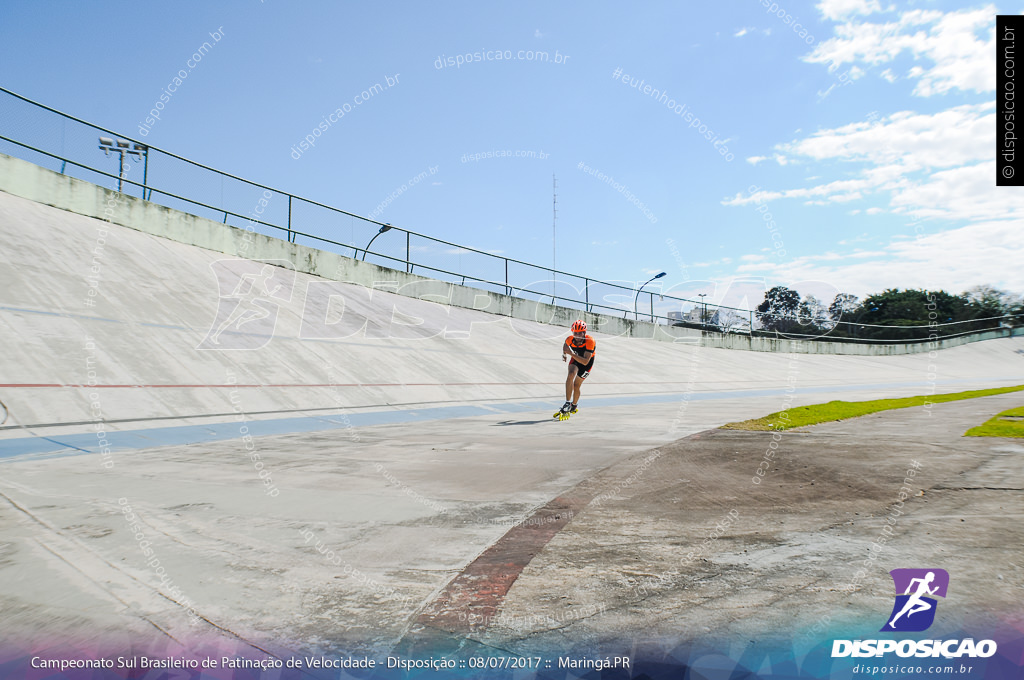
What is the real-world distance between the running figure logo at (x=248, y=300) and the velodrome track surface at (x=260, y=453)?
0.12 m

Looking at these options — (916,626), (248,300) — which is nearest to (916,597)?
(916,626)

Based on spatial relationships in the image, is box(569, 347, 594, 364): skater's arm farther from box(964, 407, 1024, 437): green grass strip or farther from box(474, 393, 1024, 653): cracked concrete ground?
box(964, 407, 1024, 437): green grass strip

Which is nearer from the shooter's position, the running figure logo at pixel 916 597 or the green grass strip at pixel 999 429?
the running figure logo at pixel 916 597

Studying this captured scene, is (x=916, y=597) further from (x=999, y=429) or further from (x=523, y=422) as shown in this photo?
(x=523, y=422)

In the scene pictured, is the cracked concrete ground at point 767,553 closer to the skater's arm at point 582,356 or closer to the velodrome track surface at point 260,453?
the velodrome track surface at point 260,453

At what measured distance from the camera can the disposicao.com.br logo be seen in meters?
1.94

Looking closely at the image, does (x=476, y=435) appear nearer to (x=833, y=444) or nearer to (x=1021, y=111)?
(x=833, y=444)

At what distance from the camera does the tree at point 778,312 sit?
115 feet

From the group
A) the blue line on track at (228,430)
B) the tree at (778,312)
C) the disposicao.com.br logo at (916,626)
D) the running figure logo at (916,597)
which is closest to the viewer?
the disposicao.com.br logo at (916,626)

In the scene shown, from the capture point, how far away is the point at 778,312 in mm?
35656

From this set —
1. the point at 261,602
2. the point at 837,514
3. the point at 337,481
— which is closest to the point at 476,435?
the point at 337,481

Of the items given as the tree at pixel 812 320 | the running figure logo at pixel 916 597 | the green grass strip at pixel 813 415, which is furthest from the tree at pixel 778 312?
the running figure logo at pixel 916 597

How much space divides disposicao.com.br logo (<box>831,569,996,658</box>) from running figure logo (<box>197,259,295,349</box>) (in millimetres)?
9916

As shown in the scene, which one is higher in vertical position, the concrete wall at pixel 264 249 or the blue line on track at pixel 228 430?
the concrete wall at pixel 264 249
